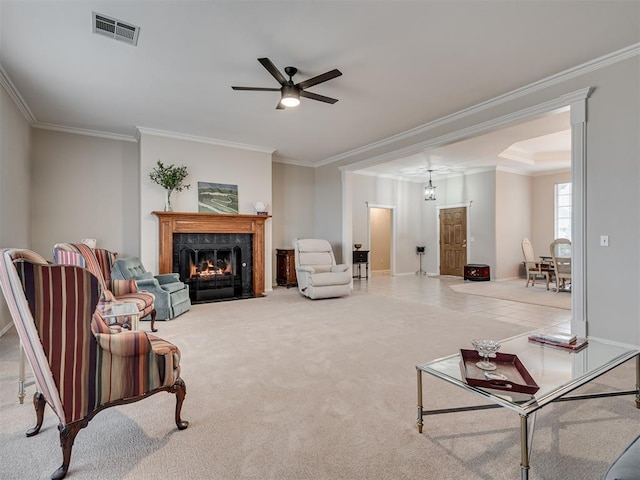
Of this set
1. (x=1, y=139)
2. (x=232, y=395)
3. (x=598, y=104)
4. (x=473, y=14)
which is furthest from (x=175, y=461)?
(x=598, y=104)

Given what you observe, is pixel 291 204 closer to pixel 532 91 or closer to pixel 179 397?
pixel 532 91

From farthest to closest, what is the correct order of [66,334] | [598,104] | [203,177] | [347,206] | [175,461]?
[347,206]
[203,177]
[598,104]
[175,461]
[66,334]

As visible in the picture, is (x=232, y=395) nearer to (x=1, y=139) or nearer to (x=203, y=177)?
(x=1, y=139)

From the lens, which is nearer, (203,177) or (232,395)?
(232,395)

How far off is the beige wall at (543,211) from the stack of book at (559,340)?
792 cm

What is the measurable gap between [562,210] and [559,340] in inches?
320

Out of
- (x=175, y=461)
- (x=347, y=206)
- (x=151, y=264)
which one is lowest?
(x=175, y=461)

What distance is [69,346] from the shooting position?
4.85 ft

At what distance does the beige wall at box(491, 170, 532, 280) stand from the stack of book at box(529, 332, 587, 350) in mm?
6777

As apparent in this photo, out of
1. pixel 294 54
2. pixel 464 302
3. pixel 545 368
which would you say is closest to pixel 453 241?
pixel 464 302

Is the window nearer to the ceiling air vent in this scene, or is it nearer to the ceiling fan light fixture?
the ceiling fan light fixture

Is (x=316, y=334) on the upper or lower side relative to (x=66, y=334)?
lower

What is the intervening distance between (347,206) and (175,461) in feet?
19.9

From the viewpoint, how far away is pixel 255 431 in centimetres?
189
